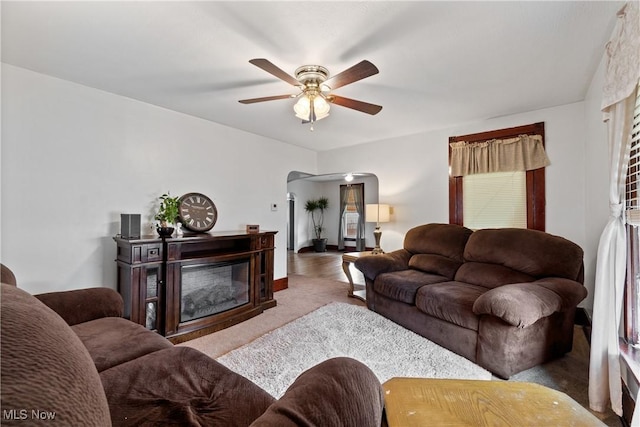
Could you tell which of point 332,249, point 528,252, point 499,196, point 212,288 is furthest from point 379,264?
point 332,249

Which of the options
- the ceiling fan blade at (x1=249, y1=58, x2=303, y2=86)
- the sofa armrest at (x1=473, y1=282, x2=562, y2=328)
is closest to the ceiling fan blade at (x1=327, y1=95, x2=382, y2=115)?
the ceiling fan blade at (x1=249, y1=58, x2=303, y2=86)

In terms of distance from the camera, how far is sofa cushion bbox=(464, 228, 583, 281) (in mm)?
2315

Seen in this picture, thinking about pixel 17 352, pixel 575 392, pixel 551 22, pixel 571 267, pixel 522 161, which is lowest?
pixel 575 392

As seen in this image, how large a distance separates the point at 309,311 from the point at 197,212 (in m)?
1.79

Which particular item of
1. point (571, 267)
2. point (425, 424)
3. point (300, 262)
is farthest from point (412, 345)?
point (300, 262)

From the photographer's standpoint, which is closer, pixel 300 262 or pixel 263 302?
pixel 263 302

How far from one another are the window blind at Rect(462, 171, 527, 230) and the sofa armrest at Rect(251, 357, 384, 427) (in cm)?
321

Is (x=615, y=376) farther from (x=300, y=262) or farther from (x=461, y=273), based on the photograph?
(x=300, y=262)

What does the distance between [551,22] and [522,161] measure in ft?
6.12

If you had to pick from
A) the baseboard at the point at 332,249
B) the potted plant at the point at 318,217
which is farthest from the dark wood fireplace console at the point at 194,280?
the potted plant at the point at 318,217

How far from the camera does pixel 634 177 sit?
64.6 inches

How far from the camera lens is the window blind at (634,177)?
1.48 m

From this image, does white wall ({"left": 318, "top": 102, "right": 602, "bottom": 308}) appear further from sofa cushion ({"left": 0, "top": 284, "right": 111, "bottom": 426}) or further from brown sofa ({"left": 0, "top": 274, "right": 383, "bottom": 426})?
sofa cushion ({"left": 0, "top": 284, "right": 111, "bottom": 426})

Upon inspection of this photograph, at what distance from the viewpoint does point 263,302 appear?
11.1ft
